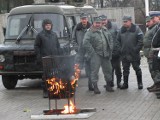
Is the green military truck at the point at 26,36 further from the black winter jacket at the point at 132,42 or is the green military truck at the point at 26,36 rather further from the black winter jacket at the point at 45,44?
the black winter jacket at the point at 132,42

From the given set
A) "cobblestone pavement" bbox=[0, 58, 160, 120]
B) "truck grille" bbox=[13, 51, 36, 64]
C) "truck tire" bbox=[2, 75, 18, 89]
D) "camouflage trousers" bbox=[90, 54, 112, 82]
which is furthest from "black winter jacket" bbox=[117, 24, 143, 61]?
"truck tire" bbox=[2, 75, 18, 89]

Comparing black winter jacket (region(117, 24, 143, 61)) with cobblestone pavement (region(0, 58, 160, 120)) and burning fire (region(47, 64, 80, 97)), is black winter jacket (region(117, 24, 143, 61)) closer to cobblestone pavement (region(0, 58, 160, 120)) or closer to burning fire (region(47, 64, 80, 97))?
cobblestone pavement (region(0, 58, 160, 120))

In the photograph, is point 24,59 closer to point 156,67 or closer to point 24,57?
point 24,57

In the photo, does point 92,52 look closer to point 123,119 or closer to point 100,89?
point 100,89

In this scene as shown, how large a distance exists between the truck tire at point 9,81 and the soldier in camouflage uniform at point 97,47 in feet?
8.75

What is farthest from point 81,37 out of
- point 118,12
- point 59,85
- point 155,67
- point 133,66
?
point 118,12

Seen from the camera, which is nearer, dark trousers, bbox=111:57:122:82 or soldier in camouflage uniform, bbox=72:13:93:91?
soldier in camouflage uniform, bbox=72:13:93:91

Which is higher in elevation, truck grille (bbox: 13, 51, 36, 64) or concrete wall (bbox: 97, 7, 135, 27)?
concrete wall (bbox: 97, 7, 135, 27)

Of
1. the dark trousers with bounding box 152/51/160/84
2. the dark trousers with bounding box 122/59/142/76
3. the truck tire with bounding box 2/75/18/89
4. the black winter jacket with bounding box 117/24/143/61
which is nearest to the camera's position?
the dark trousers with bounding box 152/51/160/84

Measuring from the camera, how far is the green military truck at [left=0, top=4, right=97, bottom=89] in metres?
13.0

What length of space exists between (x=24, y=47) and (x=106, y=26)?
7.28ft

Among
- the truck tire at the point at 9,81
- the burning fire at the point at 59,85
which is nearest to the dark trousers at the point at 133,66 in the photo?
the truck tire at the point at 9,81

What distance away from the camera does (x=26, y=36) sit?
45.4 feet

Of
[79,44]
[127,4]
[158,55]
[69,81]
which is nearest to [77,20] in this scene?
[79,44]
